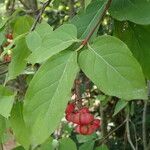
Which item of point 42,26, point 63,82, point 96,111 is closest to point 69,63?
point 63,82

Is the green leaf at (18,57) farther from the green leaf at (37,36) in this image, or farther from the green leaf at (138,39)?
the green leaf at (138,39)

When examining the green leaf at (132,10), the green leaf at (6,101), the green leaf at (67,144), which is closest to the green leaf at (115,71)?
the green leaf at (132,10)

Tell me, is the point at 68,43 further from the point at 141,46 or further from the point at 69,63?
the point at 141,46

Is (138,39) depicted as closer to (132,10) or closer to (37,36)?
(132,10)

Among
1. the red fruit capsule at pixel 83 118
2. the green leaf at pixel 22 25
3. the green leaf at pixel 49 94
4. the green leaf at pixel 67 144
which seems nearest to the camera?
the green leaf at pixel 49 94

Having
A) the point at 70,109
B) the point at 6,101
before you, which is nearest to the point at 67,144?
the point at 70,109

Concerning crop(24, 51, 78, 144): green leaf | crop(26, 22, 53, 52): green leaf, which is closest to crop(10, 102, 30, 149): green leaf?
crop(26, 22, 53, 52): green leaf
